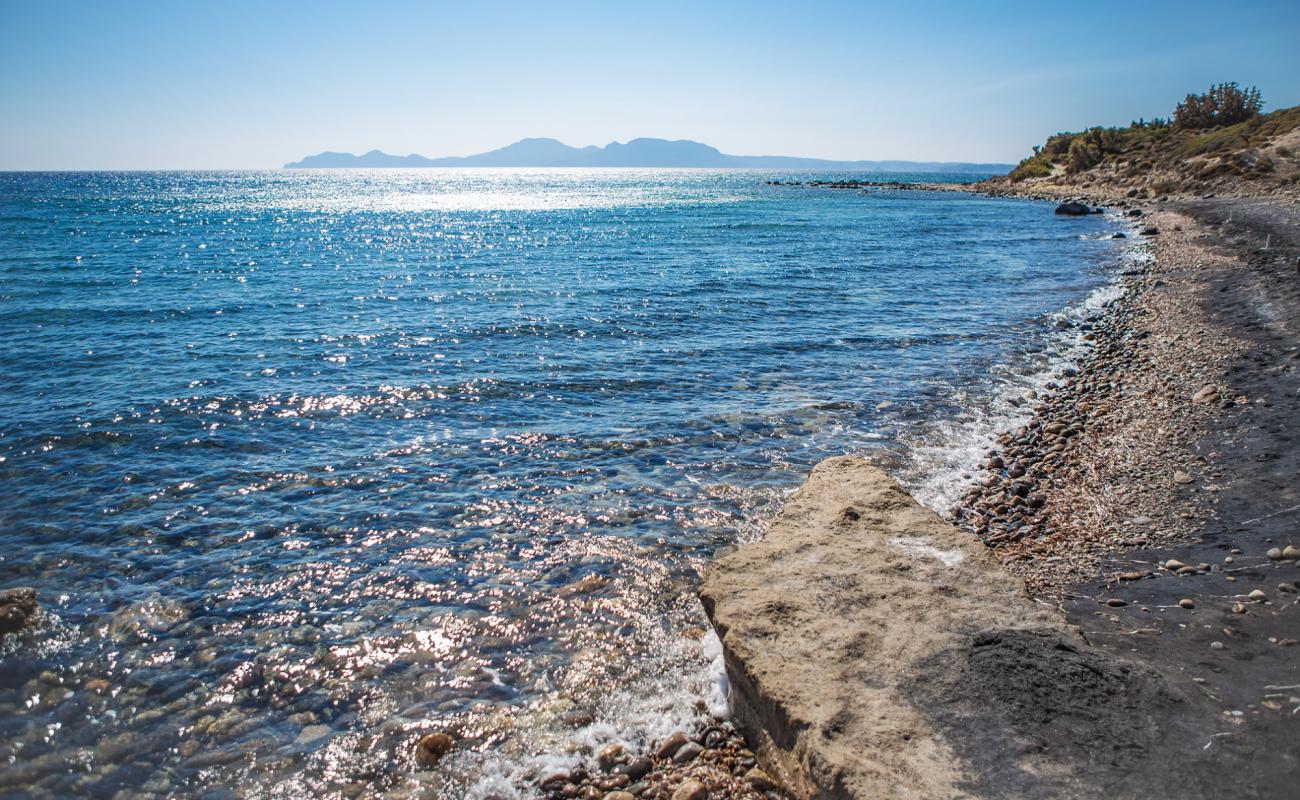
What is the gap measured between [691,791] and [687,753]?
1.70ft

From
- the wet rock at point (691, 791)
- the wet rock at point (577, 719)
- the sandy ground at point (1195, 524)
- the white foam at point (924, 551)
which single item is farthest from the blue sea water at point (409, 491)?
the white foam at point (924, 551)

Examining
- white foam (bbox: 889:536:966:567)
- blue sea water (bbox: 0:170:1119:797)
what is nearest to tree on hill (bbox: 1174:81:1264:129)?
blue sea water (bbox: 0:170:1119:797)

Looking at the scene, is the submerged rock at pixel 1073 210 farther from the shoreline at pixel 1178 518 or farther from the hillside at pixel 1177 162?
the shoreline at pixel 1178 518

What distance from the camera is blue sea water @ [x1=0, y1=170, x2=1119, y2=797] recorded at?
21.2 feet

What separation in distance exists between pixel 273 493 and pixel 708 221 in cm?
6114

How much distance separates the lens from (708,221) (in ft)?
222

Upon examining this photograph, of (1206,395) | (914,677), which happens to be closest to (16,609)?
(914,677)

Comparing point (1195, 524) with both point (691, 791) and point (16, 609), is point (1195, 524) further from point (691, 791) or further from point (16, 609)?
point (16, 609)

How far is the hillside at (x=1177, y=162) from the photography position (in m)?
53.7

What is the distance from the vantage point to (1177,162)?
69.8m

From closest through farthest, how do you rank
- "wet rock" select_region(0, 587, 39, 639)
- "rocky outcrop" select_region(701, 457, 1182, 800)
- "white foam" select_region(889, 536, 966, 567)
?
"rocky outcrop" select_region(701, 457, 1182, 800) < "white foam" select_region(889, 536, 966, 567) < "wet rock" select_region(0, 587, 39, 639)

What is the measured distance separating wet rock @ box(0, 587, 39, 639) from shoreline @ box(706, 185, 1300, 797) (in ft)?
28.0

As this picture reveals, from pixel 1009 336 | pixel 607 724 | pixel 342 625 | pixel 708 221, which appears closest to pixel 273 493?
pixel 342 625

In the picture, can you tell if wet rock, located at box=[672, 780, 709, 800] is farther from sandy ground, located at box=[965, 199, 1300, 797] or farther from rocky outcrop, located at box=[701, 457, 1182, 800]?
sandy ground, located at box=[965, 199, 1300, 797]
